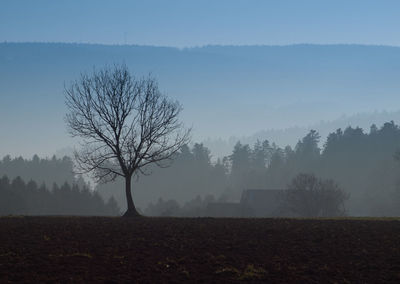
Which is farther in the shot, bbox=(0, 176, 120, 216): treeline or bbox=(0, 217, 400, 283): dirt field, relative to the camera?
bbox=(0, 176, 120, 216): treeline

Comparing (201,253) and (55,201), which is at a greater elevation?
(55,201)

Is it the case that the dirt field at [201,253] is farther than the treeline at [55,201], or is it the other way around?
the treeline at [55,201]

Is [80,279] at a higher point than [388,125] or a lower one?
lower

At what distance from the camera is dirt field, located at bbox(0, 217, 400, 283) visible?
17.9 m

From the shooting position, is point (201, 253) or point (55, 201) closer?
point (201, 253)

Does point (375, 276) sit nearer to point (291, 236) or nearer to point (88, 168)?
point (291, 236)

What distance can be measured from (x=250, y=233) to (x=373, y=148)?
13655cm

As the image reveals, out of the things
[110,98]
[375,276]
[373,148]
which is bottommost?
[375,276]

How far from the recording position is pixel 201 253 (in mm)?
21203

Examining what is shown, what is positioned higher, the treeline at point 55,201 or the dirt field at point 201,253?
the treeline at point 55,201

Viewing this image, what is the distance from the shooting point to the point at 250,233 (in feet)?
86.0

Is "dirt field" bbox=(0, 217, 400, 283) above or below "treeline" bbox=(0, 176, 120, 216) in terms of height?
below

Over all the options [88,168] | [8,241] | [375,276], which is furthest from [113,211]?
[375,276]

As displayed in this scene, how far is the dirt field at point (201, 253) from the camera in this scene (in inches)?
704
